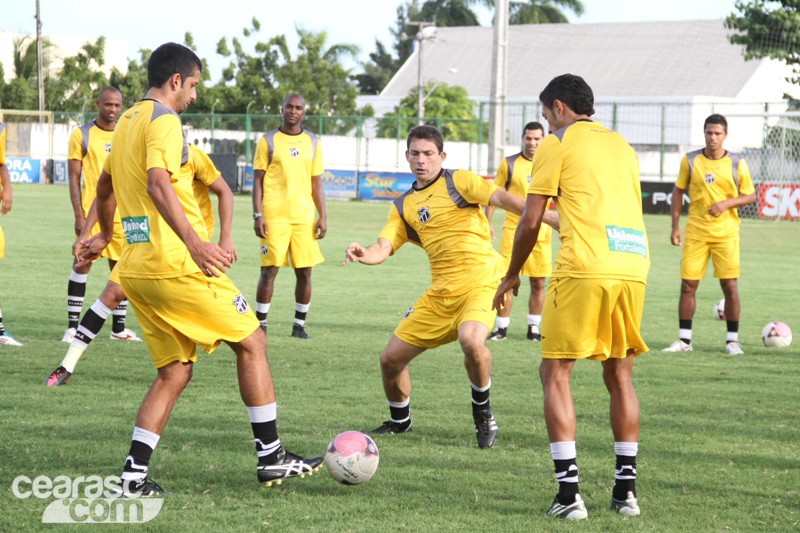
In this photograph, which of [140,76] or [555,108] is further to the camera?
[140,76]

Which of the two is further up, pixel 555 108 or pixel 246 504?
pixel 555 108

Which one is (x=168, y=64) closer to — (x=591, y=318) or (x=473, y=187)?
(x=473, y=187)

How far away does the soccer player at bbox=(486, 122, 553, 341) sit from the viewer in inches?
389

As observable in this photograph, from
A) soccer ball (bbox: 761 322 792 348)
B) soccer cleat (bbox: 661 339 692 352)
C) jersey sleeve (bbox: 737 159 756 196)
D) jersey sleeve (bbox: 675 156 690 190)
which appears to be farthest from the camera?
jersey sleeve (bbox: 675 156 690 190)

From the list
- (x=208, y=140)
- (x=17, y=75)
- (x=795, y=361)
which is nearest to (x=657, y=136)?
(x=208, y=140)

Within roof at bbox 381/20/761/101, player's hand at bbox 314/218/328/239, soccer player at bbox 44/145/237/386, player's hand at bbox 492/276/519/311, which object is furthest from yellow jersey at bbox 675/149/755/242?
roof at bbox 381/20/761/101

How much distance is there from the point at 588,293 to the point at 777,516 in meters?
1.45

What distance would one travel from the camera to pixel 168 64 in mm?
4684

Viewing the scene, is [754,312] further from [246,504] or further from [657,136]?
[657,136]

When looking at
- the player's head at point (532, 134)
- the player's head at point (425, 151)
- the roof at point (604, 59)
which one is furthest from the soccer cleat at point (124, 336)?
the roof at point (604, 59)

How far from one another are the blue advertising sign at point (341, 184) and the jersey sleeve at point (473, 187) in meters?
30.8

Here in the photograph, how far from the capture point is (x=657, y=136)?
3641 centimetres

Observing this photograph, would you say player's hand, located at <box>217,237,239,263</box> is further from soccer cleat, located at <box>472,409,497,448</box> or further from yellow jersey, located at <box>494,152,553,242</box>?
yellow jersey, located at <box>494,152,553,242</box>

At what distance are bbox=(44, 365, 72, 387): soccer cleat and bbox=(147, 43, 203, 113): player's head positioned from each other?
315 centimetres
